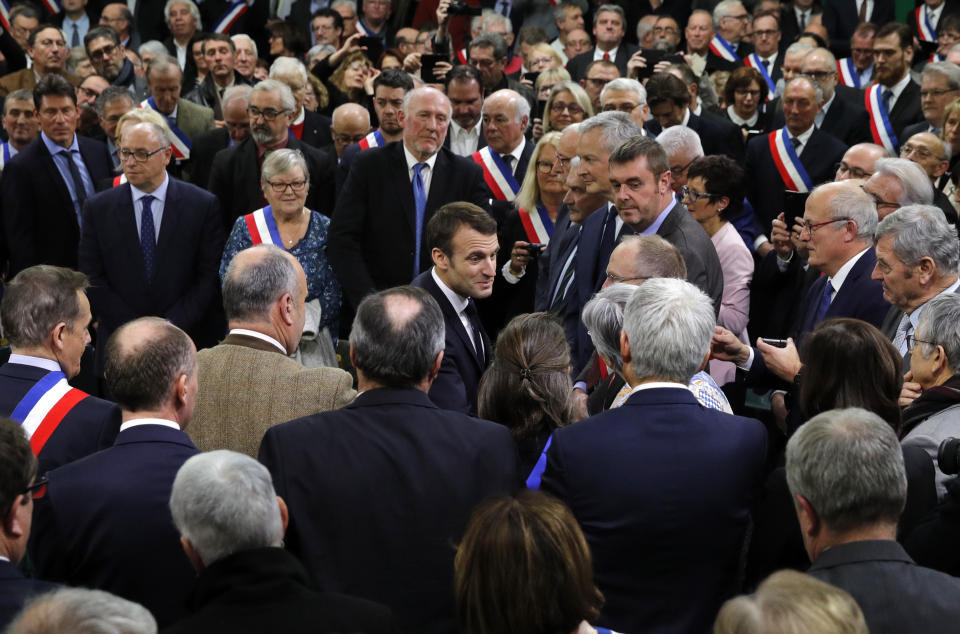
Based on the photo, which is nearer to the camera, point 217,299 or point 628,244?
point 628,244

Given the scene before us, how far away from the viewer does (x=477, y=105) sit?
764 centimetres

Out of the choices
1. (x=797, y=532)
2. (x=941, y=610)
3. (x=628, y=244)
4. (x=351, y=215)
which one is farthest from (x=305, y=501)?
(x=351, y=215)

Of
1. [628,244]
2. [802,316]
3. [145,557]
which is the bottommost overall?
[802,316]

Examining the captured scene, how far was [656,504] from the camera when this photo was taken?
9.20 ft

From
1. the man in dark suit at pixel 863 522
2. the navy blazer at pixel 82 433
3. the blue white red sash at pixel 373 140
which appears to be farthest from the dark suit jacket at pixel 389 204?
the man in dark suit at pixel 863 522

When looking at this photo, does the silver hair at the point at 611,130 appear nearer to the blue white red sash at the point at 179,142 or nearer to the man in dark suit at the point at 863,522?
the man in dark suit at the point at 863,522

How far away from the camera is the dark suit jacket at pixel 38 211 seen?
6.85 metres

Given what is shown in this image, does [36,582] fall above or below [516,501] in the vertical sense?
below

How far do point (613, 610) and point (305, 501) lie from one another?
2.56 feet

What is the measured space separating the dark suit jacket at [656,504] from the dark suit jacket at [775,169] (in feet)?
14.7

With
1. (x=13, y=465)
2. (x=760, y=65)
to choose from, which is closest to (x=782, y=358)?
(x=13, y=465)

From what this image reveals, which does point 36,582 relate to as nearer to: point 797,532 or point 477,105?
point 797,532

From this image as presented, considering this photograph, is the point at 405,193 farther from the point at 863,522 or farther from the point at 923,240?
the point at 863,522

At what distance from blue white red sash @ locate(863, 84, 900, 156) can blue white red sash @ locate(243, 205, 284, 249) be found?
4.33 m
